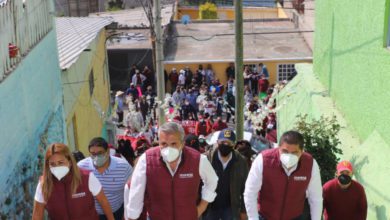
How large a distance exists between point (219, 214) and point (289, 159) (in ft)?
4.36

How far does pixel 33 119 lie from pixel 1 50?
171cm

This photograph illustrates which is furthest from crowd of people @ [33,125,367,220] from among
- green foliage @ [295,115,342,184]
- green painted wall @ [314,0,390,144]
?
green painted wall @ [314,0,390,144]

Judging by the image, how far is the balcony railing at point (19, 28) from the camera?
7277 millimetres

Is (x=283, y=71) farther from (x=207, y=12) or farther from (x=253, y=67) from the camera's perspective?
(x=207, y=12)

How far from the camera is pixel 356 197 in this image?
5883mm

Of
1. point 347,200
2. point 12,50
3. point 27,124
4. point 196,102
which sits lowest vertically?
point 196,102

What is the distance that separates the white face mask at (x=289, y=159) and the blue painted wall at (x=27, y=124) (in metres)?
3.22

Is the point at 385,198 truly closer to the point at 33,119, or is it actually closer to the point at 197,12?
the point at 33,119

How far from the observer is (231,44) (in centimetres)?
2770

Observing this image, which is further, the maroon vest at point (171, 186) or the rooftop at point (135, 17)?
the rooftop at point (135, 17)

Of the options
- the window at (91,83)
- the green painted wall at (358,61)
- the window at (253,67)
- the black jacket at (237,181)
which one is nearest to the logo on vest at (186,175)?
the black jacket at (237,181)

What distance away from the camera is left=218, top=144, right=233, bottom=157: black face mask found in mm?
5719

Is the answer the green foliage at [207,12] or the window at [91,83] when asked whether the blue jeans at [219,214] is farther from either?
the green foliage at [207,12]

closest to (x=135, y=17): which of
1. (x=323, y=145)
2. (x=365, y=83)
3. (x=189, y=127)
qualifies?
(x=189, y=127)
